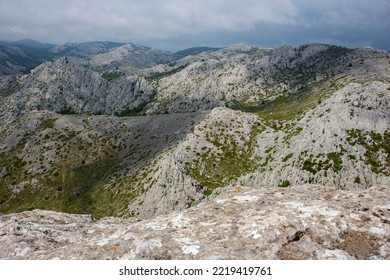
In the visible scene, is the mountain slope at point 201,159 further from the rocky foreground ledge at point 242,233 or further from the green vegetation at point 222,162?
the rocky foreground ledge at point 242,233

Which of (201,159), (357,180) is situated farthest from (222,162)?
(357,180)

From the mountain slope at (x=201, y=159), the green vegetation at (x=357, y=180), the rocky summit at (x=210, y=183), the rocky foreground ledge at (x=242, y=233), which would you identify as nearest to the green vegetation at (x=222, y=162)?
the mountain slope at (x=201, y=159)

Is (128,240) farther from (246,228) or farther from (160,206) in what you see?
(160,206)

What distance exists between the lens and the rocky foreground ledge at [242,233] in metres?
14.2

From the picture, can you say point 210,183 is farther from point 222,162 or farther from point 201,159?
point 201,159

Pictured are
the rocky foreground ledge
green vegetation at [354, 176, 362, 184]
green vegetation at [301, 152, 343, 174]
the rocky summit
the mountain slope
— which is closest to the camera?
the rocky foreground ledge

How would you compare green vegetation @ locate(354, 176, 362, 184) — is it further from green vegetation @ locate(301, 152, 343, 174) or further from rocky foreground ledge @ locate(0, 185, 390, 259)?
rocky foreground ledge @ locate(0, 185, 390, 259)

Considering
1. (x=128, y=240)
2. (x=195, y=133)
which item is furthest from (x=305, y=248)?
(x=195, y=133)

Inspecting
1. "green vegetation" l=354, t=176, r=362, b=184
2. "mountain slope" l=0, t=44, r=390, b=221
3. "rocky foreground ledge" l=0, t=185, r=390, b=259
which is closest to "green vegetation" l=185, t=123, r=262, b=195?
"mountain slope" l=0, t=44, r=390, b=221

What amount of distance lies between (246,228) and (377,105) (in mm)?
111677

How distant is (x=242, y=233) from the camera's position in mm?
15438

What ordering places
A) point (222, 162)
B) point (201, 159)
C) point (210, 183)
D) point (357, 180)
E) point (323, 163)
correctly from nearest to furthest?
point (357, 180), point (323, 163), point (210, 183), point (222, 162), point (201, 159)

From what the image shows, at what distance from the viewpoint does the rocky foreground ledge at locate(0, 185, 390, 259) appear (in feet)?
46.5

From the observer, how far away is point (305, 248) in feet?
46.6
